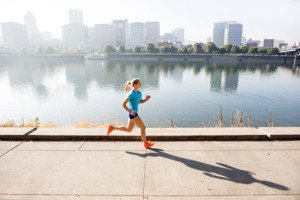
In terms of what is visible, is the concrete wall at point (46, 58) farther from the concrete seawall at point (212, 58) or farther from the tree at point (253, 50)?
the tree at point (253, 50)

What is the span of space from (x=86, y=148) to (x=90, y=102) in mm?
22924

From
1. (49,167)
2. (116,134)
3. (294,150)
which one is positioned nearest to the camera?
(49,167)

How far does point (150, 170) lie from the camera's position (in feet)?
14.6

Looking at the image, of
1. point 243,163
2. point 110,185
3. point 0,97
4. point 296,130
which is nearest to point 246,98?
point 296,130

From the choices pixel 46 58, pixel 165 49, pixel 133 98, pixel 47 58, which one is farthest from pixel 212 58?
pixel 133 98

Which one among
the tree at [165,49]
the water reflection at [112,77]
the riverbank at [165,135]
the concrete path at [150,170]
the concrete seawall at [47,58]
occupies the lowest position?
the water reflection at [112,77]

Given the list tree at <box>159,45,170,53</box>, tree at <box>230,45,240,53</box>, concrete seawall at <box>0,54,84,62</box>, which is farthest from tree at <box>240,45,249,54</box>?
concrete seawall at <box>0,54,84,62</box>

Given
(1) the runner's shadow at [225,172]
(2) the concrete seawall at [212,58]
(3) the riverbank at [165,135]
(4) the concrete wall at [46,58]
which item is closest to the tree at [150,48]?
(2) the concrete seawall at [212,58]

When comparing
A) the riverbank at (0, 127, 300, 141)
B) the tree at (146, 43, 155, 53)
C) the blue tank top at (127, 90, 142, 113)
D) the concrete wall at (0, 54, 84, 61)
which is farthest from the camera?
the tree at (146, 43, 155, 53)

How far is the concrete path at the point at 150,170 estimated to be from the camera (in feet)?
12.2

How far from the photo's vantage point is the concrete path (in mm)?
3719

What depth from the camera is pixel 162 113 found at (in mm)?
21562

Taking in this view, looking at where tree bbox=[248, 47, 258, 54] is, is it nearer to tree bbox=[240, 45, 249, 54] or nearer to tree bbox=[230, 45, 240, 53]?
tree bbox=[240, 45, 249, 54]

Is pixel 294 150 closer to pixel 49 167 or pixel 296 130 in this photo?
pixel 296 130
